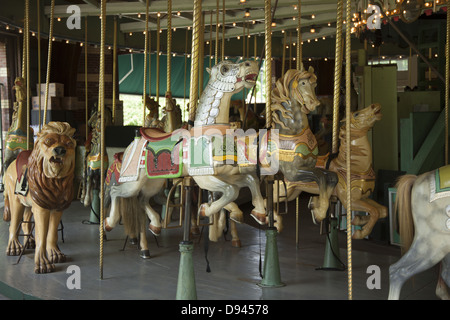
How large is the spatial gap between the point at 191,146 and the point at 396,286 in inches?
82.4

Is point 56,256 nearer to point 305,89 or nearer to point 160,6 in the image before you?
point 305,89

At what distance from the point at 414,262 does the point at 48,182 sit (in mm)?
3499

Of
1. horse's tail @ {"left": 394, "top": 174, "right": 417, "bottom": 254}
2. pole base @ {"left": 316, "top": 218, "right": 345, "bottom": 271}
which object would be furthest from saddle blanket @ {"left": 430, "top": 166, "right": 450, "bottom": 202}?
pole base @ {"left": 316, "top": 218, "right": 345, "bottom": 271}

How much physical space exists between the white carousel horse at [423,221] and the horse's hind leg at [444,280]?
1.28 feet

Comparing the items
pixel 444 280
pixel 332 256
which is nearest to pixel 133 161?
pixel 332 256

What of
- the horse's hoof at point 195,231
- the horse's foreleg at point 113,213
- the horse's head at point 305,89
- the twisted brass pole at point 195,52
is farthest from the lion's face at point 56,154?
the horse's hoof at point 195,231

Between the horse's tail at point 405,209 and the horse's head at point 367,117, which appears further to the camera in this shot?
the horse's head at point 367,117

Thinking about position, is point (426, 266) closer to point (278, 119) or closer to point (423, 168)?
point (278, 119)

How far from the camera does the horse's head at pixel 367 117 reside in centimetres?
621

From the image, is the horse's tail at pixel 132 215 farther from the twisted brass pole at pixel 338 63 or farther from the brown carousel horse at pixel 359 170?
the twisted brass pole at pixel 338 63

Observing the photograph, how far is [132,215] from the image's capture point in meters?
6.51

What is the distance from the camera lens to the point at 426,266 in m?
4.12
